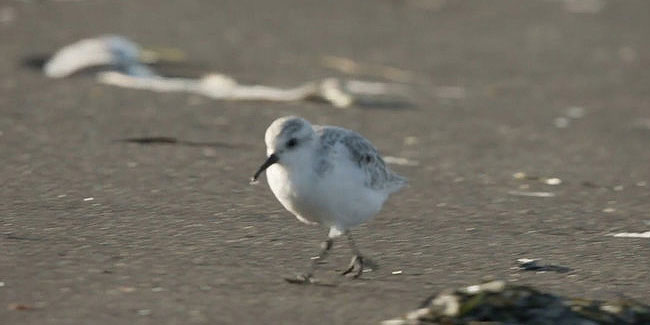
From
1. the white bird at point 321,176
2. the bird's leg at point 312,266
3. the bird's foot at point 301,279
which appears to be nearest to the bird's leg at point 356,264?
the white bird at point 321,176

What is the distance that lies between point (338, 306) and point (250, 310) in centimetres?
37

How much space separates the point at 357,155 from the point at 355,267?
503 millimetres

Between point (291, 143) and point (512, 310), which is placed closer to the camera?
point (512, 310)

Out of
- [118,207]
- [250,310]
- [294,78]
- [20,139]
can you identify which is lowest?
[250,310]

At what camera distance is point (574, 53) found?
1400cm

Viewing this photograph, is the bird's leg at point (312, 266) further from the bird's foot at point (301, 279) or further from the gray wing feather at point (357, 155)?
the gray wing feather at point (357, 155)

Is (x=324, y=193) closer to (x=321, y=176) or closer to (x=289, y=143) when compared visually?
(x=321, y=176)

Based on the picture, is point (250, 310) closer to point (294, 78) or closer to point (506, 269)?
point (506, 269)

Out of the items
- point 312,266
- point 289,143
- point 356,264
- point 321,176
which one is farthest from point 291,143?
point 356,264

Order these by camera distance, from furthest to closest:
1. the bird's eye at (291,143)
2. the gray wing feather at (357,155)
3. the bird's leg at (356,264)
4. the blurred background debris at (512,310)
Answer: the bird's leg at (356,264) → the gray wing feather at (357,155) → the bird's eye at (291,143) → the blurred background debris at (512,310)

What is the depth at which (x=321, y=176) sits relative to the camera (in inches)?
213

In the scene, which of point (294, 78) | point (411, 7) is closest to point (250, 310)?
point (294, 78)

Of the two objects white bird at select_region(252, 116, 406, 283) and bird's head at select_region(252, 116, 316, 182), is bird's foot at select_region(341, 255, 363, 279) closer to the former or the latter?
white bird at select_region(252, 116, 406, 283)

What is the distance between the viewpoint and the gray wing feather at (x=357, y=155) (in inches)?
217
